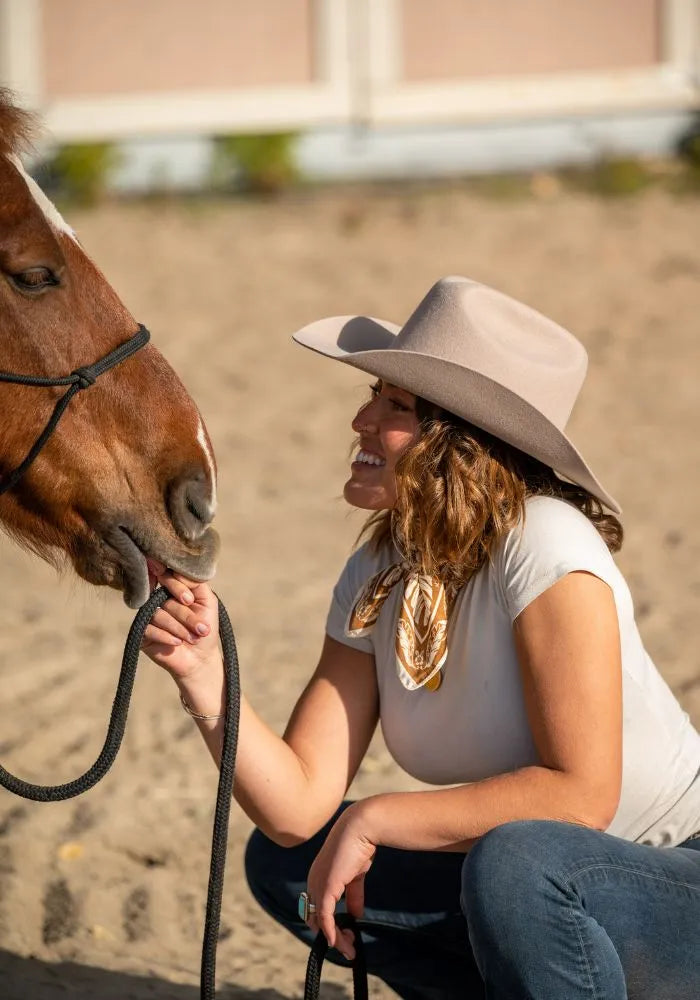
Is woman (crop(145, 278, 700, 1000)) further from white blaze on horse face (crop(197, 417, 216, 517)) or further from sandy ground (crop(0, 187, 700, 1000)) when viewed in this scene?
sandy ground (crop(0, 187, 700, 1000))

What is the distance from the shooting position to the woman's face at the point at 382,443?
2117 mm

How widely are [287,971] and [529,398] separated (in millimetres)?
1579

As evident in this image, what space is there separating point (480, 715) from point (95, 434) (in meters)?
0.81

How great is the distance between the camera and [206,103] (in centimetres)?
992

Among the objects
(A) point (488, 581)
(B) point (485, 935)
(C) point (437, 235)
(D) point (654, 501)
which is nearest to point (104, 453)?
(A) point (488, 581)

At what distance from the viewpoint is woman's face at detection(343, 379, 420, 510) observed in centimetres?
212

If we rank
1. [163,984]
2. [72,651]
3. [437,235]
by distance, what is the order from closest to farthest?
1. [163,984]
2. [72,651]
3. [437,235]

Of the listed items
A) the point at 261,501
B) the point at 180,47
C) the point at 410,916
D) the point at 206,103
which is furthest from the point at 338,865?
the point at 180,47

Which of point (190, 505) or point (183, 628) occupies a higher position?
point (190, 505)

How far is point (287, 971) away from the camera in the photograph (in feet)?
9.20

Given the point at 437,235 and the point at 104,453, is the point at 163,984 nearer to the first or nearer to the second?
the point at 104,453

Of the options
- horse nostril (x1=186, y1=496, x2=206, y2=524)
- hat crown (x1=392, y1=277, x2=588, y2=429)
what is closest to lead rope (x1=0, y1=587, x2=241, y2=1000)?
horse nostril (x1=186, y1=496, x2=206, y2=524)

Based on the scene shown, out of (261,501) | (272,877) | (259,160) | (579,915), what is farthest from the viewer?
(259,160)

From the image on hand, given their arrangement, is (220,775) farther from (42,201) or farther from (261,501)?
(261,501)
